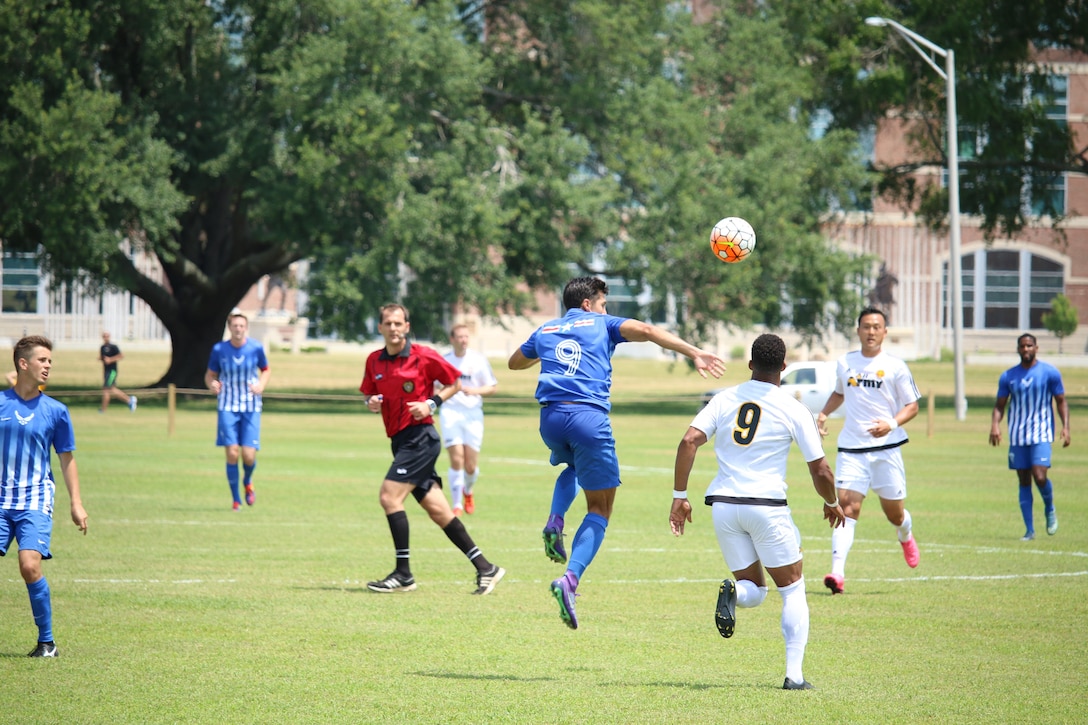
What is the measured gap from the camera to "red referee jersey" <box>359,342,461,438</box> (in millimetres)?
10852

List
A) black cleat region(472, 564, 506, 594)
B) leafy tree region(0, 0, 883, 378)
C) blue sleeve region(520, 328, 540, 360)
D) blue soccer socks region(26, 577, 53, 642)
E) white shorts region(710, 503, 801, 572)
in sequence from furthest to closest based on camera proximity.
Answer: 1. leafy tree region(0, 0, 883, 378)
2. black cleat region(472, 564, 506, 594)
3. blue sleeve region(520, 328, 540, 360)
4. blue soccer socks region(26, 577, 53, 642)
5. white shorts region(710, 503, 801, 572)

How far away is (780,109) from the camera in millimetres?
44844

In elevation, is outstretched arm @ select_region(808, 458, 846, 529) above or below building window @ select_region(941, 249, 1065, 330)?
below

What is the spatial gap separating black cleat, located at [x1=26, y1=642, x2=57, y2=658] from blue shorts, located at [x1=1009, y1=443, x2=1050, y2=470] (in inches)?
430

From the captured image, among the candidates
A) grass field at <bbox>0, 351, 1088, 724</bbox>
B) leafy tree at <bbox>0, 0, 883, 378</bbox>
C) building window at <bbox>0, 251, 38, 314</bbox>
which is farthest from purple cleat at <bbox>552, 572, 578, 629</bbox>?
building window at <bbox>0, 251, 38, 314</bbox>

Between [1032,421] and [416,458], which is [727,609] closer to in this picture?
[416,458]

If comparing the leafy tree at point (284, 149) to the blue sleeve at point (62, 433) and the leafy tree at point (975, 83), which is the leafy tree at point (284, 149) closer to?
the leafy tree at point (975, 83)

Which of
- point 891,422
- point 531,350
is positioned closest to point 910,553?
point 891,422

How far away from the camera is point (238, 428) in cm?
1731

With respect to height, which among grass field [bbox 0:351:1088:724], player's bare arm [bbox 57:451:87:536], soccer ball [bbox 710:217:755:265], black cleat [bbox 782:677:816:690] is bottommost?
grass field [bbox 0:351:1088:724]

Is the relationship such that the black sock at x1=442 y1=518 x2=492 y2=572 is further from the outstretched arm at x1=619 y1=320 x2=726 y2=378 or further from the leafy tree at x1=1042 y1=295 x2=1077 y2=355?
the leafy tree at x1=1042 y1=295 x2=1077 y2=355

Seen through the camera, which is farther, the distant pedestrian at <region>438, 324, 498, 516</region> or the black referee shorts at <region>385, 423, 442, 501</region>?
the distant pedestrian at <region>438, 324, 498, 516</region>

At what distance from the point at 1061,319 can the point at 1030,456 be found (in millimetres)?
66521

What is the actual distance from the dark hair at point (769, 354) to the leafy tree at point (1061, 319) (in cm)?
7514
